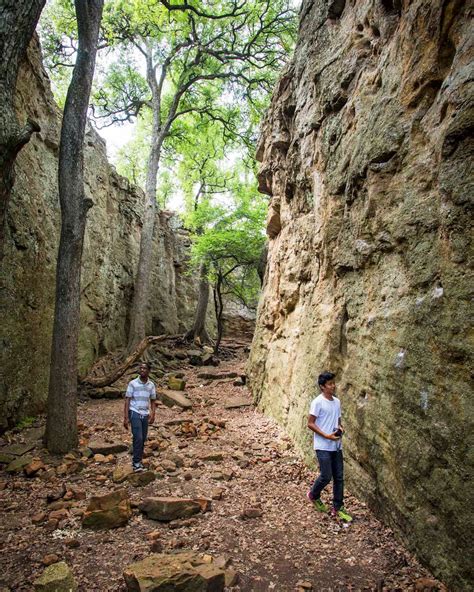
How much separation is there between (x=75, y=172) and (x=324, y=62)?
5221 millimetres

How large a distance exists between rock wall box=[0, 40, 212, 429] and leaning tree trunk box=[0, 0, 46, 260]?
3712mm

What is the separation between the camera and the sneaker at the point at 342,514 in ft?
13.9

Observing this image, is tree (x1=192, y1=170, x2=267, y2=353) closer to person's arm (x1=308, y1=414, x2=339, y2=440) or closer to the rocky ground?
the rocky ground

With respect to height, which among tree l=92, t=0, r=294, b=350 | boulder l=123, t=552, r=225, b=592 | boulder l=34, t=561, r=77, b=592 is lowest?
boulder l=34, t=561, r=77, b=592

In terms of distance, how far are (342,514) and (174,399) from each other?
20.4ft

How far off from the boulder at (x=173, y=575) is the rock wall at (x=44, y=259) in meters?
5.21

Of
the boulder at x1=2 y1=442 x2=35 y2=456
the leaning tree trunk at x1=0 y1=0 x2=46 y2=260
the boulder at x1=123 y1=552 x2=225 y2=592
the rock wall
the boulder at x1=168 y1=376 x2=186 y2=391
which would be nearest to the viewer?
the boulder at x1=123 y1=552 x2=225 y2=592

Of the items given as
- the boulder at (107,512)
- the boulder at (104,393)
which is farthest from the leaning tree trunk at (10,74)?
the boulder at (104,393)

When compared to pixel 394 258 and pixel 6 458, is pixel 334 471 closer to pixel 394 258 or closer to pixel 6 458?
pixel 394 258

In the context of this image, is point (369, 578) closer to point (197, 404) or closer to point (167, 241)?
point (197, 404)

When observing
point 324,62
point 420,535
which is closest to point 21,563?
point 420,535

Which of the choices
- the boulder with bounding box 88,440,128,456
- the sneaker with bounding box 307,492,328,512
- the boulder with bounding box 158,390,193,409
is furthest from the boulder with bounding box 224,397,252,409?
the sneaker with bounding box 307,492,328,512

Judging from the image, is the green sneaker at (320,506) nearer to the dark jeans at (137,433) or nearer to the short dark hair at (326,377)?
the short dark hair at (326,377)

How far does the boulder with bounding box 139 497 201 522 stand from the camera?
14.2 feet
